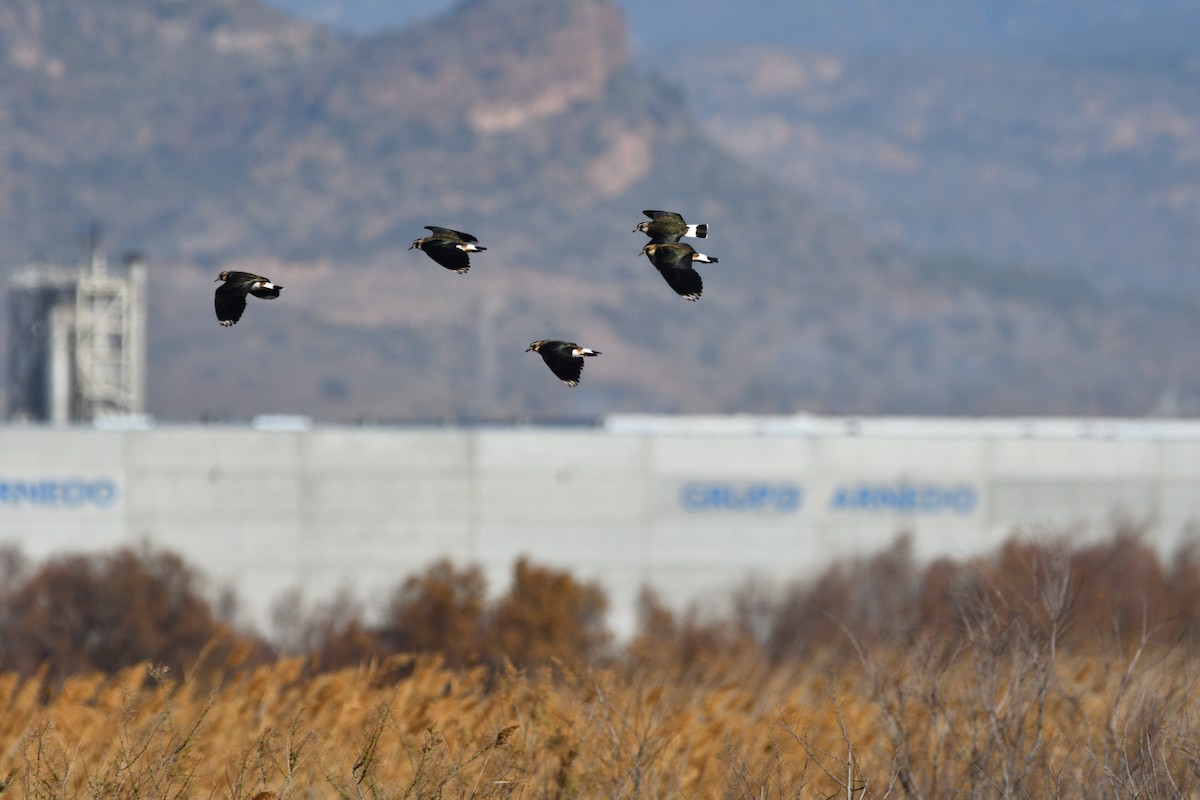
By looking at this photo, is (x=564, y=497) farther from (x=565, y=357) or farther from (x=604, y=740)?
(x=565, y=357)

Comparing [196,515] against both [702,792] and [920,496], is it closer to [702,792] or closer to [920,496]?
[920,496]

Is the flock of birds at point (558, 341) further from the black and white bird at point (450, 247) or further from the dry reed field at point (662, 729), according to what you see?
the dry reed field at point (662, 729)

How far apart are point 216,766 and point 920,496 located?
71.5 m

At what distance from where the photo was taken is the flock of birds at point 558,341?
13695 millimetres

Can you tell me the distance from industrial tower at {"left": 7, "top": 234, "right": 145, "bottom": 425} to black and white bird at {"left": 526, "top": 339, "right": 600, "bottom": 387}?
8987 cm

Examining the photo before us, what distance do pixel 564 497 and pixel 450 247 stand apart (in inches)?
2980

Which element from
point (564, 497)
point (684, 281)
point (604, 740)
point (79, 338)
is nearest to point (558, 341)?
point (684, 281)

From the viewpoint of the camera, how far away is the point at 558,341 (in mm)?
13664

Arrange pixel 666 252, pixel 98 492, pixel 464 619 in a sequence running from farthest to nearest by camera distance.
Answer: pixel 98 492 < pixel 464 619 < pixel 666 252

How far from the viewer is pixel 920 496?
305 feet

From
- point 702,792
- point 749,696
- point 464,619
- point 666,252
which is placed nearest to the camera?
point 666,252

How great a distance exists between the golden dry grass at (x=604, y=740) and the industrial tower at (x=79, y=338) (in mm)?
76794

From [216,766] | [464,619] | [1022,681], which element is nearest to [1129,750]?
[1022,681]

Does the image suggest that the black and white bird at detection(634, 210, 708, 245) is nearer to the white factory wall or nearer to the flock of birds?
the flock of birds
